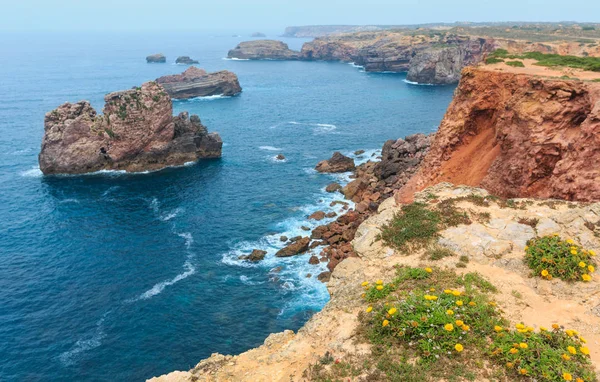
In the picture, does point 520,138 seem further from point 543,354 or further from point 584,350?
point 543,354

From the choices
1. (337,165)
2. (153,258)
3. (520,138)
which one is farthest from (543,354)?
(337,165)

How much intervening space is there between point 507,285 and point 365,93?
163998 millimetres

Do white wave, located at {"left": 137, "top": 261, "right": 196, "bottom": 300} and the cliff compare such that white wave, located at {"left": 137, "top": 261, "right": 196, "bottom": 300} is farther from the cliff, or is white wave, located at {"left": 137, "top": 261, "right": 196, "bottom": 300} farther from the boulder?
the cliff

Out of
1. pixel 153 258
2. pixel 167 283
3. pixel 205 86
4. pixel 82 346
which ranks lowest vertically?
pixel 82 346

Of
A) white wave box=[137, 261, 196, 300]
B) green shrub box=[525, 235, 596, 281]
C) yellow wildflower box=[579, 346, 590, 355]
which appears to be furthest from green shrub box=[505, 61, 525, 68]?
white wave box=[137, 261, 196, 300]

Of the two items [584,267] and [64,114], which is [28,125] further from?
[584,267]

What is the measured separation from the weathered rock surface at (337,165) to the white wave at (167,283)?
42.5m

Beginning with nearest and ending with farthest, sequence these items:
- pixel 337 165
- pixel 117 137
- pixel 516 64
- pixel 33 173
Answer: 1. pixel 516 64
2. pixel 33 173
3. pixel 337 165
4. pixel 117 137

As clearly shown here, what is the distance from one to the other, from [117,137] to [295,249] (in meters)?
56.5

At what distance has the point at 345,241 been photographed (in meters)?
63.0

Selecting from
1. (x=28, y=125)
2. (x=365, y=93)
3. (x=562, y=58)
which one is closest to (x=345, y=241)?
(x=562, y=58)

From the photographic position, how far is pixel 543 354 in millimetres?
17938

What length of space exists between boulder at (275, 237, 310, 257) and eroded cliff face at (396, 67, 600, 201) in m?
20.5

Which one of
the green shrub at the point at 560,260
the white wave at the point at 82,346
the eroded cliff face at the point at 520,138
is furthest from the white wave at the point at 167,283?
the green shrub at the point at 560,260
